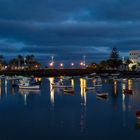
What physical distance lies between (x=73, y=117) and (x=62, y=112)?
454 centimetres

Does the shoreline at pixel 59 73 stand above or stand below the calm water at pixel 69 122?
above

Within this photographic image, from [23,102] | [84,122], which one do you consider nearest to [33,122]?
[84,122]

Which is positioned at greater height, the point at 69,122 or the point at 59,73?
the point at 59,73

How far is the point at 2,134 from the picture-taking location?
110ft

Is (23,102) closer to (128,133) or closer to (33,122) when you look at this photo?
(33,122)

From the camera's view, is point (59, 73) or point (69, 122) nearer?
point (69, 122)

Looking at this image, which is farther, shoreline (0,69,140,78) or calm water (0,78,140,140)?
shoreline (0,69,140,78)

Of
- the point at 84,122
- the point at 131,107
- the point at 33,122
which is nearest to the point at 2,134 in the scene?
the point at 33,122

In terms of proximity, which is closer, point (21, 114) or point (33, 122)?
point (33, 122)

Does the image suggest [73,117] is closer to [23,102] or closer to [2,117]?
[2,117]

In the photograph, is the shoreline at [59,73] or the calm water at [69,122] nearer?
the calm water at [69,122]

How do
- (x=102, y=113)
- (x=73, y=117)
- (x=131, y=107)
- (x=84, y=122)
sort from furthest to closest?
(x=131, y=107), (x=102, y=113), (x=73, y=117), (x=84, y=122)

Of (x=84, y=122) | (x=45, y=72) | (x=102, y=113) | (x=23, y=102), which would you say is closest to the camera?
(x=84, y=122)

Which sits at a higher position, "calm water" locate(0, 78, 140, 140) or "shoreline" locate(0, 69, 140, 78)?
"shoreline" locate(0, 69, 140, 78)
